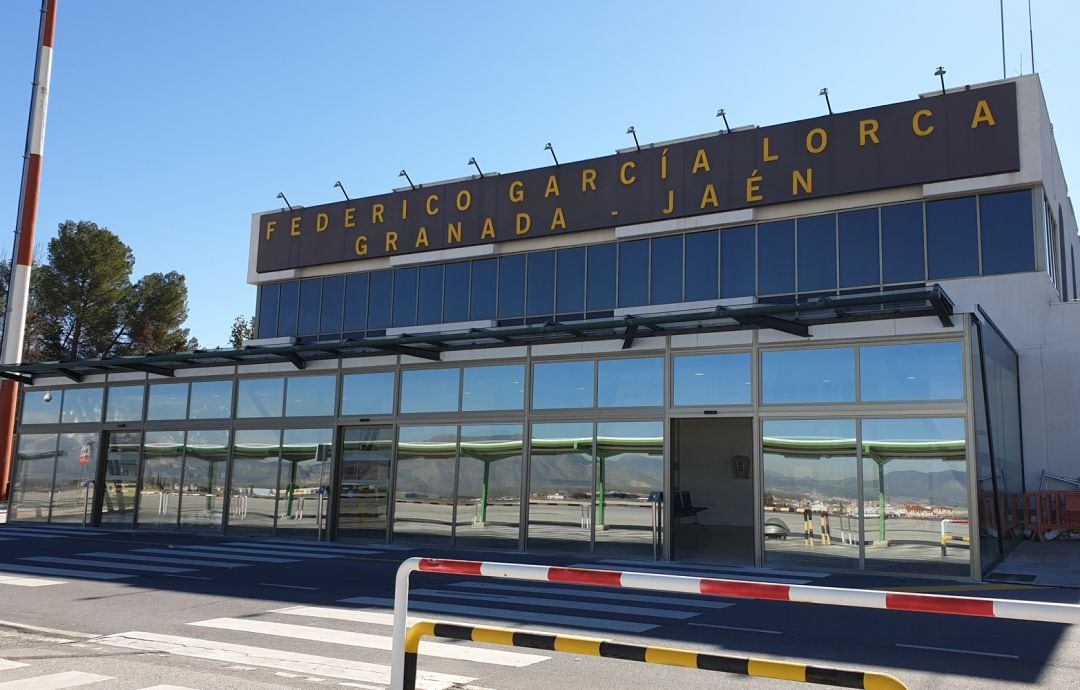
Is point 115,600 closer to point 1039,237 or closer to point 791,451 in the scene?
point 791,451

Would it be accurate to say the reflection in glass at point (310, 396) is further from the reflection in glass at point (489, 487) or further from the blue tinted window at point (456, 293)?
the blue tinted window at point (456, 293)

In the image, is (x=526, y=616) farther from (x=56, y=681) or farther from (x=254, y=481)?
(x=254, y=481)

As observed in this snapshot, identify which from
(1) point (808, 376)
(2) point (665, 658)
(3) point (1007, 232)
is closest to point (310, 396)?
(1) point (808, 376)

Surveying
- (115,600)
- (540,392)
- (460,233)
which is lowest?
(115,600)

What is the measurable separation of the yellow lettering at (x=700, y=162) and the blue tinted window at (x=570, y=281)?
12.0ft

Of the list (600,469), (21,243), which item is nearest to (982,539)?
(600,469)

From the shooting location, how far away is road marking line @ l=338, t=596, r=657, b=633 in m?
9.49

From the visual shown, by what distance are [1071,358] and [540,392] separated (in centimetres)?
1177

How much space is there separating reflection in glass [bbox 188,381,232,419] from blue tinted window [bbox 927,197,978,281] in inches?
701

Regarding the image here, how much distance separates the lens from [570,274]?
79.8ft

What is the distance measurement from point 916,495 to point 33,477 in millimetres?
24337

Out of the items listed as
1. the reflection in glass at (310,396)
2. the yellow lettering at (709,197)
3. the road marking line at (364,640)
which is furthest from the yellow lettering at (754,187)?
the road marking line at (364,640)

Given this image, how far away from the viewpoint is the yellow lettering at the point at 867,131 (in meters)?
20.8

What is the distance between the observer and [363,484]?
21781mm
